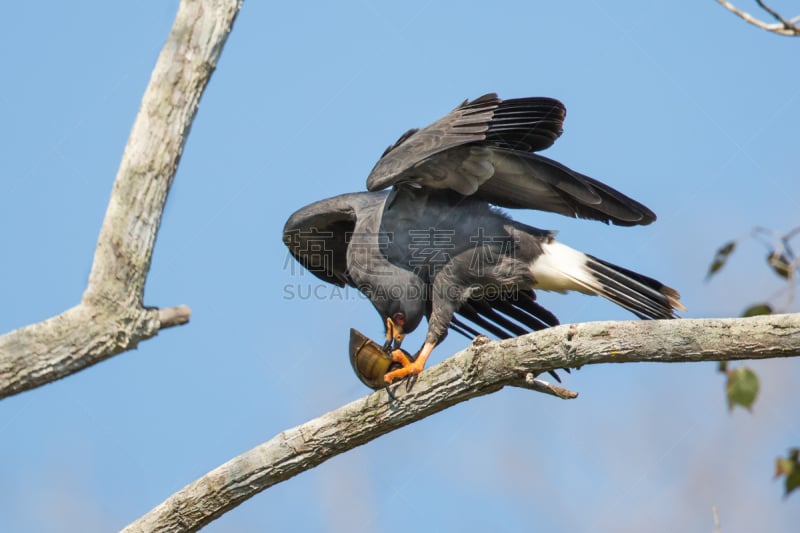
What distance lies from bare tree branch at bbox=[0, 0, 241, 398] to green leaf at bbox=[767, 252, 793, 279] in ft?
9.89

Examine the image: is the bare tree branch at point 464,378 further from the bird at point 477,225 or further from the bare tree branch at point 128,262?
the bare tree branch at point 128,262

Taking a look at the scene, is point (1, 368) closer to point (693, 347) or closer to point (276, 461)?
point (276, 461)

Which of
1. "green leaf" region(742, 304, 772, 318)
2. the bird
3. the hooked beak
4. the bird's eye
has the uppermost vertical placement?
the bird

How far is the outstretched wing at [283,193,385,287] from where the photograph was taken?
6.06 meters

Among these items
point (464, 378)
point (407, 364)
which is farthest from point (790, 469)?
point (407, 364)

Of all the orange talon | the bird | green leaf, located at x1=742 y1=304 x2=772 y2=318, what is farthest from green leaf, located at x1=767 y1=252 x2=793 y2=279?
the orange talon

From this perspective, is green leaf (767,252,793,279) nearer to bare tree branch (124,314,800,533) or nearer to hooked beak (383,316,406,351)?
bare tree branch (124,314,800,533)

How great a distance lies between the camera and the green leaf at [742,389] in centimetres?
429

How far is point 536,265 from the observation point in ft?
18.5

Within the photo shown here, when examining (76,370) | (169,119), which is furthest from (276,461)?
(169,119)

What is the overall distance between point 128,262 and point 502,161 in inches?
123

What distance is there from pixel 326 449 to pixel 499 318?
236 centimetres

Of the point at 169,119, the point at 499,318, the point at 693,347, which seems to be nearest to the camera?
the point at 169,119

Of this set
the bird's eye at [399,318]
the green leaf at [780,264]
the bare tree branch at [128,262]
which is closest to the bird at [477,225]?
the bird's eye at [399,318]
